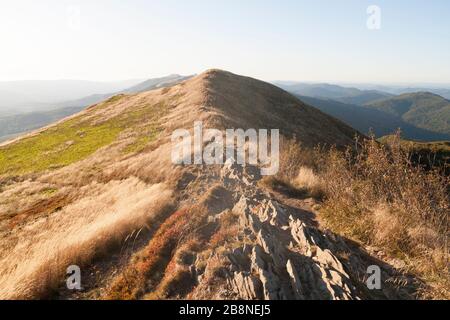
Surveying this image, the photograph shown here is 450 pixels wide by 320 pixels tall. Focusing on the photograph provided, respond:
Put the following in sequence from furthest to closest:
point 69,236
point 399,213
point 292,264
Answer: point 69,236, point 399,213, point 292,264

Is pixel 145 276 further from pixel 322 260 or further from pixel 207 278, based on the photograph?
pixel 322 260

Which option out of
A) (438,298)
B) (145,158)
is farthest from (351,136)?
(438,298)

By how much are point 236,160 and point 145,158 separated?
7.11 meters

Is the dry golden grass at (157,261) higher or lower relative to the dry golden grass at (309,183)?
lower

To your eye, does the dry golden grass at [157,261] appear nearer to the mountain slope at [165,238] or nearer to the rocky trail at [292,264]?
the mountain slope at [165,238]

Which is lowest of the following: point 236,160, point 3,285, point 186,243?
point 3,285

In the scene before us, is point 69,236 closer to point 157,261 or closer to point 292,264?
point 157,261

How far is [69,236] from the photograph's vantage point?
11.0 metres

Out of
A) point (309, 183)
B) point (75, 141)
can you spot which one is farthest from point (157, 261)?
point (75, 141)

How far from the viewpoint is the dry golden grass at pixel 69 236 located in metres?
8.39

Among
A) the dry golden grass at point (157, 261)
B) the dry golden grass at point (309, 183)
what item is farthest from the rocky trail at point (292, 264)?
the dry golden grass at point (309, 183)

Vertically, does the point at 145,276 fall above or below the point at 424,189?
below
